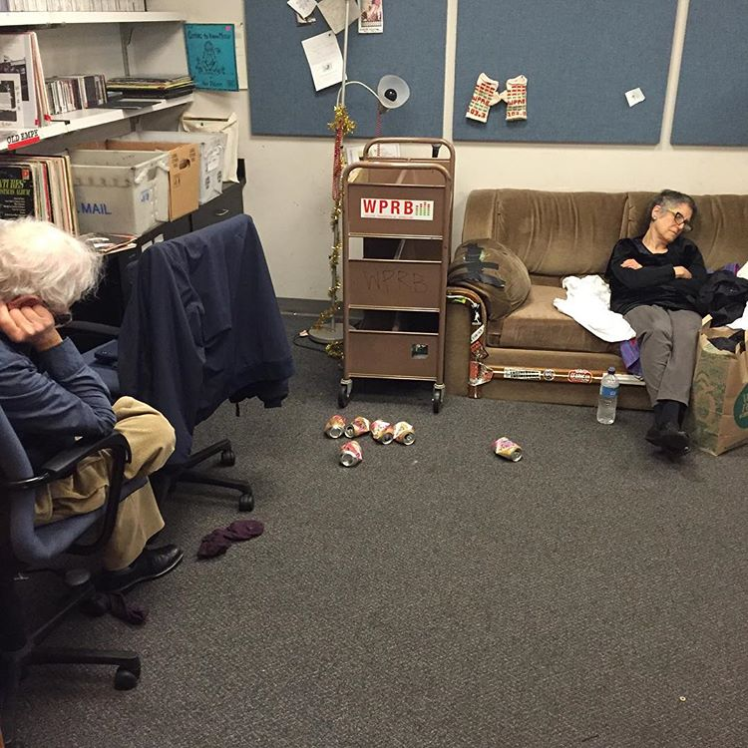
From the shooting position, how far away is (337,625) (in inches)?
79.4

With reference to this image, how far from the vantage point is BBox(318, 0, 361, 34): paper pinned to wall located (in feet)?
11.7

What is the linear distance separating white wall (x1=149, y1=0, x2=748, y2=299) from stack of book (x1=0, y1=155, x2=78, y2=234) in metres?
1.36

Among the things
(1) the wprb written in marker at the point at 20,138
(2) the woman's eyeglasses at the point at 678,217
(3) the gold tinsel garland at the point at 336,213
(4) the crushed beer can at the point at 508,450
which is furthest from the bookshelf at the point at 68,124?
(2) the woman's eyeglasses at the point at 678,217

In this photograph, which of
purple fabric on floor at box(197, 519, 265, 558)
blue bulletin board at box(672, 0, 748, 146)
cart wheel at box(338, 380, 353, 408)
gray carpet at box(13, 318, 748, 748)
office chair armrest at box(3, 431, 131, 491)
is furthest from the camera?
blue bulletin board at box(672, 0, 748, 146)

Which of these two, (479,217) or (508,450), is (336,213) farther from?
(508,450)

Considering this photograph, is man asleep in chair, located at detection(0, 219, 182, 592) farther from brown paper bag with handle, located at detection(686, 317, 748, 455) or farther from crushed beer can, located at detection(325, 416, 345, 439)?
brown paper bag with handle, located at detection(686, 317, 748, 455)

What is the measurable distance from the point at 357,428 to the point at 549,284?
1235 millimetres

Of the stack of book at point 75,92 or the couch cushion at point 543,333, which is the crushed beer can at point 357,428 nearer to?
the couch cushion at point 543,333

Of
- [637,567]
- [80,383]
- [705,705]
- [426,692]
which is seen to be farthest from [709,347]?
[80,383]

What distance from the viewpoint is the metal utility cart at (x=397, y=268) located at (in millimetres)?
2916

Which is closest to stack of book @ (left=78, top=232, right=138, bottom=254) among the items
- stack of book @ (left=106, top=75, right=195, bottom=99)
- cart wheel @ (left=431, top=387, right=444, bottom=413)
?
stack of book @ (left=106, top=75, right=195, bottom=99)

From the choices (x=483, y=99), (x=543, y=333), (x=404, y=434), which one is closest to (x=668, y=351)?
(x=543, y=333)

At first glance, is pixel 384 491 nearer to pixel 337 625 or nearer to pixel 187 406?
pixel 337 625

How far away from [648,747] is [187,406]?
4.51 feet
